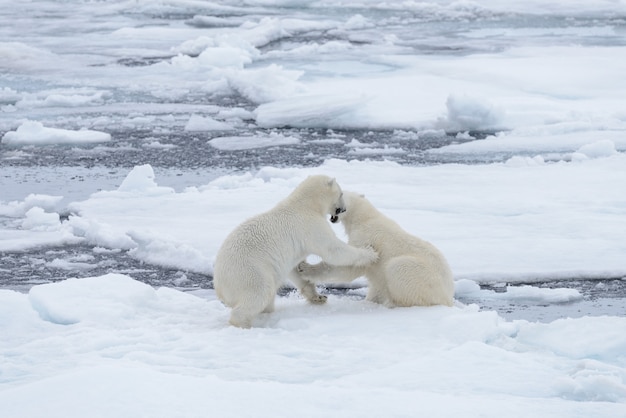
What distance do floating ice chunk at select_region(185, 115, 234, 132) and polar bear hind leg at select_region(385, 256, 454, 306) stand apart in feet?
22.6

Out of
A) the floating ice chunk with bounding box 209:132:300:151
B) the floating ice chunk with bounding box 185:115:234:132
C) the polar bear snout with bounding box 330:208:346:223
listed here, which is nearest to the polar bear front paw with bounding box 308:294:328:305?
the polar bear snout with bounding box 330:208:346:223

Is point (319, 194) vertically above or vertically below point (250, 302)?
above

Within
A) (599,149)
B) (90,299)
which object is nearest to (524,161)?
(599,149)

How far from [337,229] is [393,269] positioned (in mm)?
2229

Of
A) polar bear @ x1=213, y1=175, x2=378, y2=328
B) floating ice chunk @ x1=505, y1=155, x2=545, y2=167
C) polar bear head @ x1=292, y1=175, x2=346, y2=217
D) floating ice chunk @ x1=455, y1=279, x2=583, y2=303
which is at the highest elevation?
polar bear head @ x1=292, y1=175, x2=346, y2=217

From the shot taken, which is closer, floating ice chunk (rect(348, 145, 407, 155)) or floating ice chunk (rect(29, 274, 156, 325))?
floating ice chunk (rect(29, 274, 156, 325))

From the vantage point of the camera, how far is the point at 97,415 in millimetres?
2855

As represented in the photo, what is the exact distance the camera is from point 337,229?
265 inches

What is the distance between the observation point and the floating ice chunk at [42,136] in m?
10.4

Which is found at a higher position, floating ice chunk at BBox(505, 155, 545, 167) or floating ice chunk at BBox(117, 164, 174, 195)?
floating ice chunk at BBox(505, 155, 545, 167)

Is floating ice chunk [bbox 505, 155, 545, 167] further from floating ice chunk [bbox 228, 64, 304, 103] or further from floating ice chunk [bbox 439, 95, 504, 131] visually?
floating ice chunk [bbox 228, 64, 304, 103]

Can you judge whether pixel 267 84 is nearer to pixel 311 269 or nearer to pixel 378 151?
pixel 378 151

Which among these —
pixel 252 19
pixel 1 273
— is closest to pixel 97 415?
pixel 1 273

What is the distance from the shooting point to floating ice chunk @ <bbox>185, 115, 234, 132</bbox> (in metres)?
11.1
